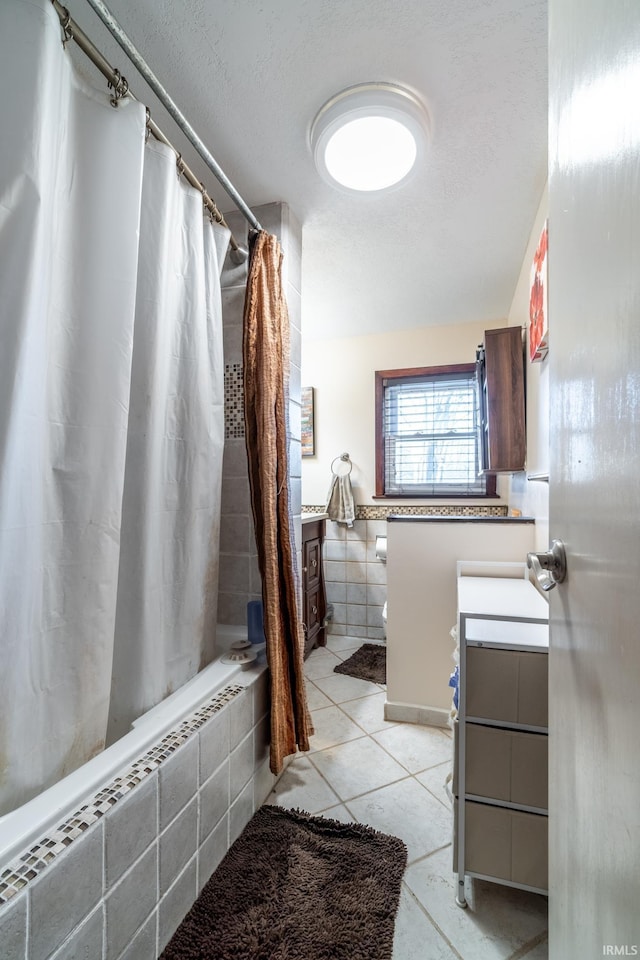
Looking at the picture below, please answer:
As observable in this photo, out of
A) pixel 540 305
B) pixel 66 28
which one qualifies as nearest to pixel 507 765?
pixel 540 305

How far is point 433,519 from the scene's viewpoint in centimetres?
193

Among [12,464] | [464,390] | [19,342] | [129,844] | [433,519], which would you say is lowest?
[129,844]

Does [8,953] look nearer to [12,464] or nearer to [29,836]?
[29,836]

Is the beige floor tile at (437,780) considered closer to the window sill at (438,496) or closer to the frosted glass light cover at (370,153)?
the window sill at (438,496)

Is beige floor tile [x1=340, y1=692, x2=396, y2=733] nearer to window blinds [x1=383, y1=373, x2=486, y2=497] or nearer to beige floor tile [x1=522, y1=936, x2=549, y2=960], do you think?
beige floor tile [x1=522, y1=936, x2=549, y2=960]

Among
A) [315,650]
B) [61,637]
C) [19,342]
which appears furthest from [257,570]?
[315,650]

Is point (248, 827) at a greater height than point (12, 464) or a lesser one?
lesser

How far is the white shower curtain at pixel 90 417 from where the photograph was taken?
0.84 meters

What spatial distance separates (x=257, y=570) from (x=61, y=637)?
802mm

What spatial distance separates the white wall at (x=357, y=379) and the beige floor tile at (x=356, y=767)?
1.69 m

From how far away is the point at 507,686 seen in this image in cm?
105

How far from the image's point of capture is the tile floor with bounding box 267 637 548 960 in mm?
1009

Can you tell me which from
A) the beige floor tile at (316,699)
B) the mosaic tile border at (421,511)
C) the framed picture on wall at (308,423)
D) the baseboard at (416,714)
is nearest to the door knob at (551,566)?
A: the baseboard at (416,714)

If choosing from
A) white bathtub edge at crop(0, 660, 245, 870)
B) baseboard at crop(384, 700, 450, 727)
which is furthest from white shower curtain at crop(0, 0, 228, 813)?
baseboard at crop(384, 700, 450, 727)
